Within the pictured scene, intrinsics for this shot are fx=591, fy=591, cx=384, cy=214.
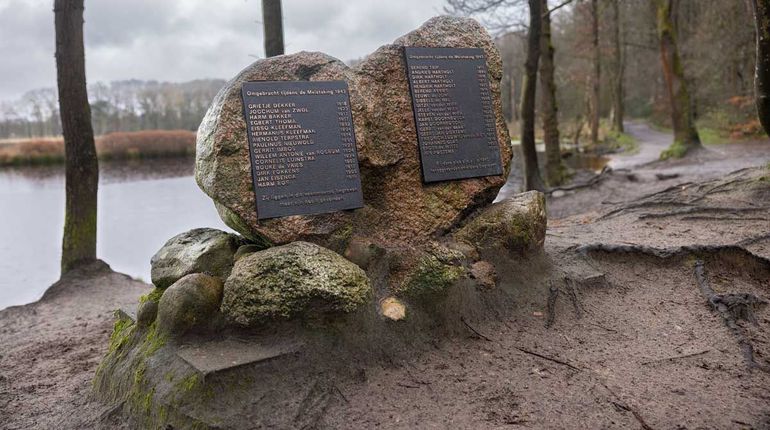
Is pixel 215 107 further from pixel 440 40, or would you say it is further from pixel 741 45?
pixel 741 45

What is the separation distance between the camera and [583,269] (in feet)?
20.8

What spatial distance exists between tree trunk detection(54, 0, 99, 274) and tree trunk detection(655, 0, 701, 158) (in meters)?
14.7

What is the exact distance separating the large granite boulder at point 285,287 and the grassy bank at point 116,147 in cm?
1638

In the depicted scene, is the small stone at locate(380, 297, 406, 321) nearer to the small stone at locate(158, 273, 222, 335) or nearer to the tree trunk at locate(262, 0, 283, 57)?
the small stone at locate(158, 273, 222, 335)

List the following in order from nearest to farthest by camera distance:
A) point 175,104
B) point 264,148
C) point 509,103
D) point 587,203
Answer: point 264,148
point 587,203
point 175,104
point 509,103

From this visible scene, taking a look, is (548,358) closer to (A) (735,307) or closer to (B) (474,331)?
(B) (474,331)

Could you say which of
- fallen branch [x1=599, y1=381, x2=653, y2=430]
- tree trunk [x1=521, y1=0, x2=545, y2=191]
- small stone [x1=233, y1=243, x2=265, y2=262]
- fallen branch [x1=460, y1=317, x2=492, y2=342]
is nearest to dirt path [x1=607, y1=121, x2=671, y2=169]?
tree trunk [x1=521, y1=0, x2=545, y2=191]

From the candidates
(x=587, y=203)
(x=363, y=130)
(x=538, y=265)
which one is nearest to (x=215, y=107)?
(x=363, y=130)

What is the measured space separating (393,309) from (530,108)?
392 inches

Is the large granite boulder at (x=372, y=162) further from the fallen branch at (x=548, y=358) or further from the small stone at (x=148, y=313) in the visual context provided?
the fallen branch at (x=548, y=358)

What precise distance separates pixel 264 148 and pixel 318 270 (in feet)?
3.93

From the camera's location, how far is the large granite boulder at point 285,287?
4.44 metres

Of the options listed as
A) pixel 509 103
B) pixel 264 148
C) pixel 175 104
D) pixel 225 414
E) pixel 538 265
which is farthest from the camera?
pixel 509 103

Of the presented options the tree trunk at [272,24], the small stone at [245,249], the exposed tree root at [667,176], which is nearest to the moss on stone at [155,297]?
the small stone at [245,249]
